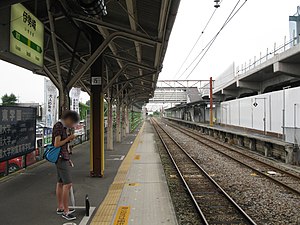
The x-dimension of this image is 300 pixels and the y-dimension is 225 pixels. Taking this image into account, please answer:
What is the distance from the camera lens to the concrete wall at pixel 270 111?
14.5 m

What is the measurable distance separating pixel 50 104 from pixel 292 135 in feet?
32.4

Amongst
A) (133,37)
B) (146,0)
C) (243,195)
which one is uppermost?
(146,0)

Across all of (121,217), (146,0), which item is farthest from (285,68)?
(121,217)

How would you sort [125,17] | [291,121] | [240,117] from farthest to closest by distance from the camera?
[240,117], [291,121], [125,17]

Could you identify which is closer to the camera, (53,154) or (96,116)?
(53,154)

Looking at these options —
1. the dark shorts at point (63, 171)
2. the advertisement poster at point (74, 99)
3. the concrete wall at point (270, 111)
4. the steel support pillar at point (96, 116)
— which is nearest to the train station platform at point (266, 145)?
the concrete wall at point (270, 111)

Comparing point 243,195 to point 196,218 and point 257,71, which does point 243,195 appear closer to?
point 196,218

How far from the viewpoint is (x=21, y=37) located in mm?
4496

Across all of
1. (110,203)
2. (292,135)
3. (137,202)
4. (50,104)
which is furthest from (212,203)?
(50,104)

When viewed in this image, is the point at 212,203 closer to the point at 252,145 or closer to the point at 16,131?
the point at 16,131

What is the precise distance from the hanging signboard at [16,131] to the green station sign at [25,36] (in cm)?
209

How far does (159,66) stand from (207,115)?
41.1 meters

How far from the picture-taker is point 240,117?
2586 cm

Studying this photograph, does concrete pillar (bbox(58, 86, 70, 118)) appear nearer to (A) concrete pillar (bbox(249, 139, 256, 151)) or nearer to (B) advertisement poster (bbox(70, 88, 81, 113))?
(B) advertisement poster (bbox(70, 88, 81, 113))
